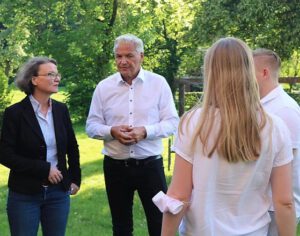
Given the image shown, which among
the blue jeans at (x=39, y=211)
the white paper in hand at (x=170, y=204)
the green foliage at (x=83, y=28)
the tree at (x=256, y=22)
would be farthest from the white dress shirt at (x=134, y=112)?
the green foliage at (x=83, y=28)

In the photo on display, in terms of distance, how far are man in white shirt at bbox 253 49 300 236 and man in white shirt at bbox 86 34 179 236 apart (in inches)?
47.8

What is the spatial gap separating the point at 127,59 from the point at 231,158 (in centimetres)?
206

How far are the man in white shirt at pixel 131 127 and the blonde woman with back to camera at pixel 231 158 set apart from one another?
1.69m

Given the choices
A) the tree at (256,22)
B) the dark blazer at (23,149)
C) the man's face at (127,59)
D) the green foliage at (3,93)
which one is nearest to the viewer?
the dark blazer at (23,149)

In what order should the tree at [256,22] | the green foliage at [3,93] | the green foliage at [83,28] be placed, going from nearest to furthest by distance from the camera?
the tree at [256,22], the green foliage at [3,93], the green foliage at [83,28]

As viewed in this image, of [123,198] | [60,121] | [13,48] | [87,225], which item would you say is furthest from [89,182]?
[13,48]

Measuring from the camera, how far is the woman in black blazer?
3426 millimetres

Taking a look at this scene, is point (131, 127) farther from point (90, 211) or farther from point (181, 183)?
point (90, 211)

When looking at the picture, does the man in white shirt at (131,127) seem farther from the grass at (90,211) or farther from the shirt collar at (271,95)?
the grass at (90,211)

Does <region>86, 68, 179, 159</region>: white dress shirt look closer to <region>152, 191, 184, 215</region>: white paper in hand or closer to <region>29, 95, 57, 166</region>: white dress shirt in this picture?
<region>29, 95, 57, 166</region>: white dress shirt

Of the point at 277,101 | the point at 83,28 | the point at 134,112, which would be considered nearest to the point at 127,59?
the point at 134,112

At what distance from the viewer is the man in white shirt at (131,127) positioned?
13.2 feet

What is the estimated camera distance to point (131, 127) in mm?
3977

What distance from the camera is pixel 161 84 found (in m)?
4.22
